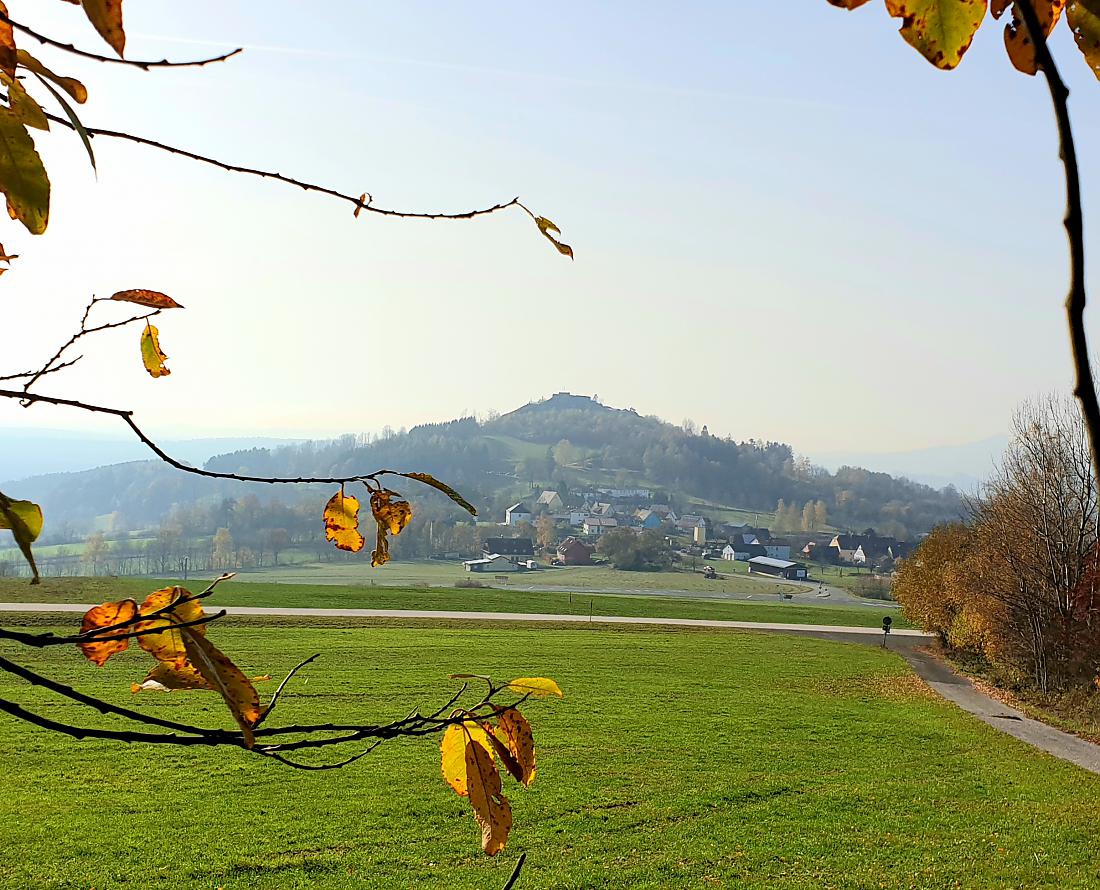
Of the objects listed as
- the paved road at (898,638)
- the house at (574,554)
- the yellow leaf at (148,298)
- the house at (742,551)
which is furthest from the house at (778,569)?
the yellow leaf at (148,298)

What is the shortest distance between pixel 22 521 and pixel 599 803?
11.4 meters

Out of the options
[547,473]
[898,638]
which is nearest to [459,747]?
[898,638]

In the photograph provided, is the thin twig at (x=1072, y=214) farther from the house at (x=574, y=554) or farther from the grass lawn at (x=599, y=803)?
the house at (x=574, y=554)

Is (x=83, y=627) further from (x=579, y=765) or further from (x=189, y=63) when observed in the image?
(x=579, y=765)

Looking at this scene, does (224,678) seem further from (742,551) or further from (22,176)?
(742,551)

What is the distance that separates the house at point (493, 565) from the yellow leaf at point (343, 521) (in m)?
66.1

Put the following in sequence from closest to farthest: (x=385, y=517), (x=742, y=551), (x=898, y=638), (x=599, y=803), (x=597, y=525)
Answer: (x=385, y=517), (x=599, y=803), (x=898, y=638), (x=742, y=551), (x=597, y=525)

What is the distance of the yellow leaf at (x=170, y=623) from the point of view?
0.60 metres

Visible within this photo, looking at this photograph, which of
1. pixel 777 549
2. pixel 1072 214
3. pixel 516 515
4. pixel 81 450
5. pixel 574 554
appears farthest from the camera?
pixel 81 450

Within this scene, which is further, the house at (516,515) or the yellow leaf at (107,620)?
the house at (516,515)

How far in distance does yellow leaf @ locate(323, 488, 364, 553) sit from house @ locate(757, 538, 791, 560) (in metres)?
82.5

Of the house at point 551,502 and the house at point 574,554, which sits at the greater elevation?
the house at point 551,502

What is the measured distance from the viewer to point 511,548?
240 feet

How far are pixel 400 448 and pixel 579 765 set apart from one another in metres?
101
